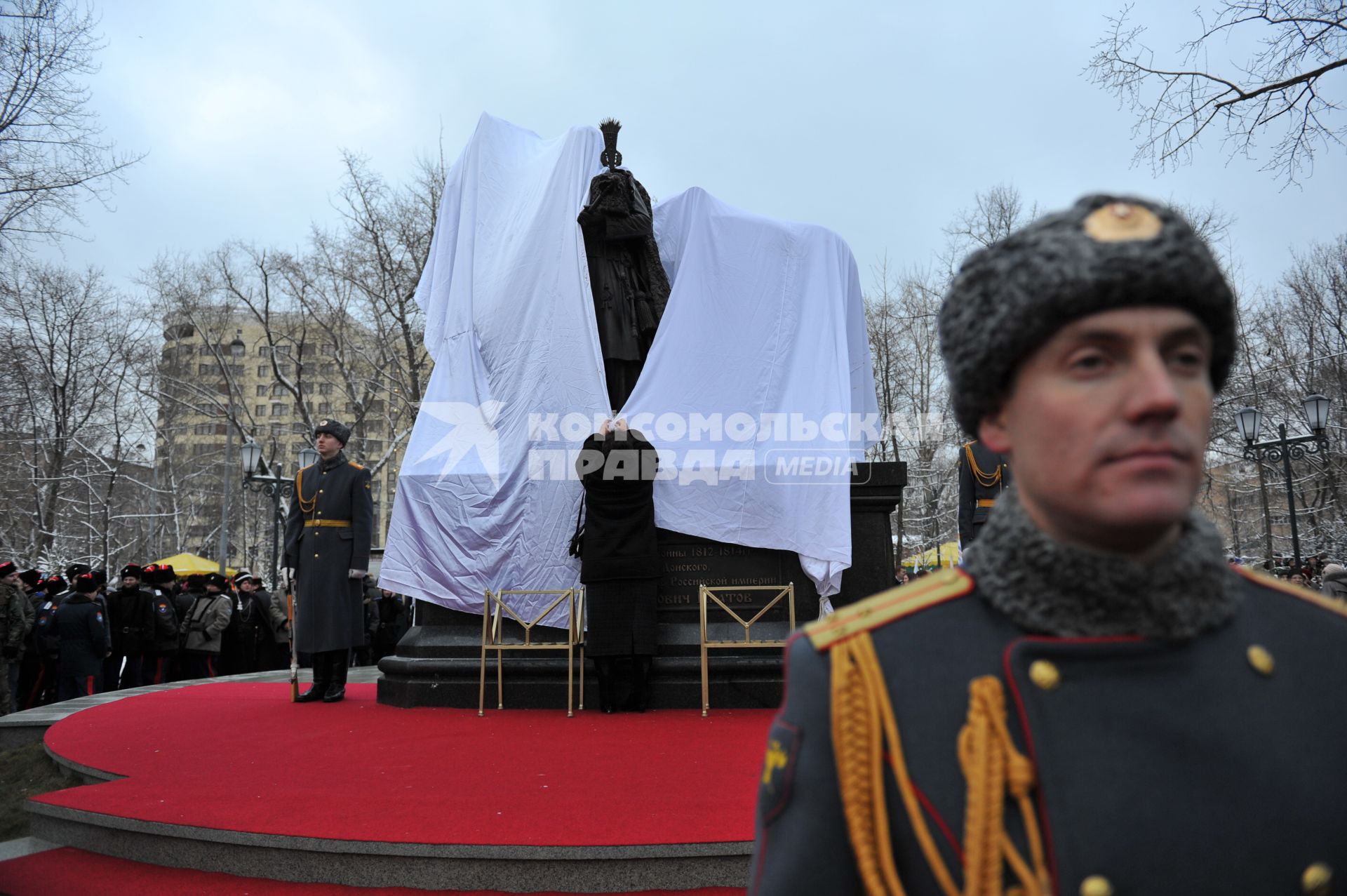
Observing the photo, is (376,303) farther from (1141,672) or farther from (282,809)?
(1141,672)

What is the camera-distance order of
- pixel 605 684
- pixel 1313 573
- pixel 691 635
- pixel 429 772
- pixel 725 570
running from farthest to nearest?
pixel 1313 573
pixel 725 570
pixel 691 635
pixel 605 684
pixel 429 772

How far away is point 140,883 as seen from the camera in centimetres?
348

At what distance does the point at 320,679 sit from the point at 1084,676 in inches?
305

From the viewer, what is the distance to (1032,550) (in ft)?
3.47

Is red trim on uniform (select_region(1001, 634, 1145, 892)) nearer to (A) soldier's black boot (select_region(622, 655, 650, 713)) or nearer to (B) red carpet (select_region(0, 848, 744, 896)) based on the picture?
(B) red carpet (select_region(0, 848, 744, 896))

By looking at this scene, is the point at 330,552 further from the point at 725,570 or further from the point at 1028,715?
the point at 1028,715

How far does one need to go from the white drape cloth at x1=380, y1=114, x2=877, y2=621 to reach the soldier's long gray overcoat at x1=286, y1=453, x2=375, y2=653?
28 cm

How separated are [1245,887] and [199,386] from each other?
1275 inches

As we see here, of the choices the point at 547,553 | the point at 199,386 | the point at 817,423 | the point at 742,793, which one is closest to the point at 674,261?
the point at 817,423

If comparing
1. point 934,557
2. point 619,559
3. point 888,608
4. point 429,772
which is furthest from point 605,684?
point 934,557

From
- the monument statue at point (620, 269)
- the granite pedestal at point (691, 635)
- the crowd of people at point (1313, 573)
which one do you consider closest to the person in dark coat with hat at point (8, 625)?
the granite pedestal at point (691, 635)

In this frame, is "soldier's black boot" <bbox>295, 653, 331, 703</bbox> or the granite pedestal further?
"soldier's black boot" <bbox>295, 653, 331, 703</bbox>

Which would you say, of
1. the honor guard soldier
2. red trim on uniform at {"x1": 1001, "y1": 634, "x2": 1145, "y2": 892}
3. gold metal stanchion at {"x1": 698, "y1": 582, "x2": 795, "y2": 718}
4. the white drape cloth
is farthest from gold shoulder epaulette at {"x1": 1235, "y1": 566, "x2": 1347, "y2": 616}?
the white drape cloth

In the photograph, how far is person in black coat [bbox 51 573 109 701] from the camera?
1002 centimetres
